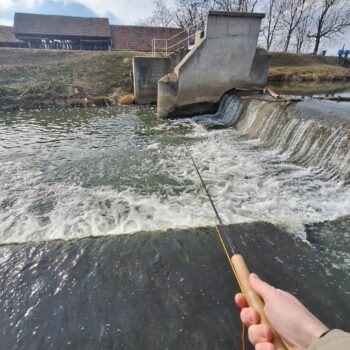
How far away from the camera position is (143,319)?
2.86 metres

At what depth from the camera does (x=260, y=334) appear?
1293mm

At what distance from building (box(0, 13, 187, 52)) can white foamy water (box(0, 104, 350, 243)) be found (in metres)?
26.5

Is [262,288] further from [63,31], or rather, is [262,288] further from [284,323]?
[63,31]

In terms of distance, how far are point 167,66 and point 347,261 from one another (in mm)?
14959

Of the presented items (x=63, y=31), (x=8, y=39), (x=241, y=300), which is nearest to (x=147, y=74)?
(x=241, y=300)

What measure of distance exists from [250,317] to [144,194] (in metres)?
4.40

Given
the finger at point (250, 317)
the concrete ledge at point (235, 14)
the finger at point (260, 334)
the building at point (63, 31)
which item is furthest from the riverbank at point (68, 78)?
the finger at point (260, 334)

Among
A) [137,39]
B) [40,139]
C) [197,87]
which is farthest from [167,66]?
[137,39]

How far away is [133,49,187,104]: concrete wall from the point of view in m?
15.4

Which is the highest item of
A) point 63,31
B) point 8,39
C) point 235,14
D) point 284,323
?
point 63,31

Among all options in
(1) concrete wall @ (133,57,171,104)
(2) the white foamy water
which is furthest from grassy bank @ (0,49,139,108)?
(2) the white foamy water

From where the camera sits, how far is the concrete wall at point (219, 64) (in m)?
12.0

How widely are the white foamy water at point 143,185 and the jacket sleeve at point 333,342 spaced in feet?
11.1

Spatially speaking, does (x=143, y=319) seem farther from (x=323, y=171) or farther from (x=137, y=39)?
(x=137, y=39)
